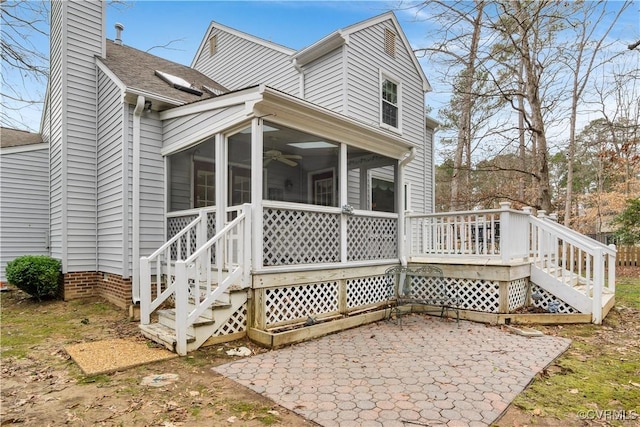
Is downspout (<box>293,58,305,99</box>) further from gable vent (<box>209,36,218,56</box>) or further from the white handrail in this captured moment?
the white handrail

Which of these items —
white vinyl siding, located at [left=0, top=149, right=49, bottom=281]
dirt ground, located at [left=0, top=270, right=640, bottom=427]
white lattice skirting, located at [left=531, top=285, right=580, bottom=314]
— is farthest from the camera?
white vinyl siding, located at [left=0, top=149, right=49, bottom=281]

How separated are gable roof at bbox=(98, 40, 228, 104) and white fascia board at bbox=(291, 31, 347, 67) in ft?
8.77

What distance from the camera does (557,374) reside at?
4.09m

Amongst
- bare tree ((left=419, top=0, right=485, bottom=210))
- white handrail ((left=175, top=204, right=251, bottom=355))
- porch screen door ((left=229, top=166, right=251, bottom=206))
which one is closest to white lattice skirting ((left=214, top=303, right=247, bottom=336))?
white handrail ((left=175, top=204, right=251, bottom=355))

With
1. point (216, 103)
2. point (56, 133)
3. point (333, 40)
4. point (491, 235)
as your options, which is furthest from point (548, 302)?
point (56, 133)

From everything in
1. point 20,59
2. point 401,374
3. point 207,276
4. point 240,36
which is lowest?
point 401,374

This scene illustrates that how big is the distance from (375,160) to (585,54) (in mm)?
10538

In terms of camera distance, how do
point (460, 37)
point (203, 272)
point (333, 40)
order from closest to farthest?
point (203, 272)
point (333, 40)
point (460, 37)

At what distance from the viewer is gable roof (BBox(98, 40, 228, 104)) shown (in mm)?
7434

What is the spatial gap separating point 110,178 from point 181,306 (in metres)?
4.31

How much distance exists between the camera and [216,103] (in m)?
5.79

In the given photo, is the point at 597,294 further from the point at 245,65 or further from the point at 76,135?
the point at 245,65

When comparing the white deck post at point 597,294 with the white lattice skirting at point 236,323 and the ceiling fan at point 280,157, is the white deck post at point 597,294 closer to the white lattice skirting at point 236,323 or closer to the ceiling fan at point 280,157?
the ceiling fan at point 280,157

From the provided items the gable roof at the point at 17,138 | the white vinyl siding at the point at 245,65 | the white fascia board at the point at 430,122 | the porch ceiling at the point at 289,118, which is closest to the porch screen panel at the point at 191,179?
the porch ceiling at the point at 289,118
